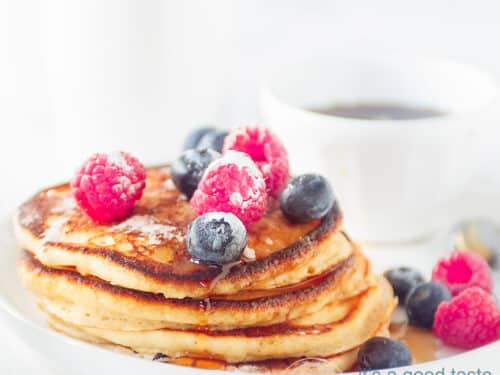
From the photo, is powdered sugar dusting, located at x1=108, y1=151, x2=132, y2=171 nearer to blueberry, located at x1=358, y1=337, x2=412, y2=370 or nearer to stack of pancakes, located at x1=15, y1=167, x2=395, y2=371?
stack of pancakes, located at x1=15, y1=167, x2=395, y2=371

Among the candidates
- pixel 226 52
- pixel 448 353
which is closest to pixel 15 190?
pixel 226 52

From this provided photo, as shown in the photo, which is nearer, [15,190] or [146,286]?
[146,286]

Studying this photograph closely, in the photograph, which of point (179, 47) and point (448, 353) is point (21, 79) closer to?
point (179, 47)

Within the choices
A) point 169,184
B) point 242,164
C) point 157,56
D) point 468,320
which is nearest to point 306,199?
point 242,164

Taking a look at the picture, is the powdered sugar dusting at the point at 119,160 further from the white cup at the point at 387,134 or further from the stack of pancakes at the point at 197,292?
the white cup at the point at 387,134

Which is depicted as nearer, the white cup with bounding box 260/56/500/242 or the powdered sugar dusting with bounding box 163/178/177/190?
the powdered sugar dusting with bounding box 163/178/177/190

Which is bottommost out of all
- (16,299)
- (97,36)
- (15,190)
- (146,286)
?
(15,190)

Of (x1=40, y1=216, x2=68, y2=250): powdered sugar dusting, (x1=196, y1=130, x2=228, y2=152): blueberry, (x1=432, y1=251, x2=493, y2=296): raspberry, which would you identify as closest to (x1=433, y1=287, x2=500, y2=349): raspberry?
(x1=432, y1=251, x2=493, y2=296): raspberry
